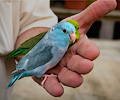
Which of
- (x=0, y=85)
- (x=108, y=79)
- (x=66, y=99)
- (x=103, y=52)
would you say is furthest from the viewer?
(x=103, y=52)

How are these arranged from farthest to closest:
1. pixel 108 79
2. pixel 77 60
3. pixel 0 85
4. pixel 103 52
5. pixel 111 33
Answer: pixel 111 33, pixel 103 52, pixel 108 79, pixel 0 85, pixel 77 60

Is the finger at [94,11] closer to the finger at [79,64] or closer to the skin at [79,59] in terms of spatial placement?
the skin at [79,59]

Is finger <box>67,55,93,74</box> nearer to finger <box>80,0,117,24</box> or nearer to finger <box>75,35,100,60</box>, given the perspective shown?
finger <box>75,35,100,60</box>

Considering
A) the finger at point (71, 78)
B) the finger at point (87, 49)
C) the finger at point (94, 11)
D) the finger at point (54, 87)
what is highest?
the finger at point (94, 11)

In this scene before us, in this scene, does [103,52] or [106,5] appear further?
[103,52]

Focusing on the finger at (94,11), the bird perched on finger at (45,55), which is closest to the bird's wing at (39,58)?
the bird perched on finger at (45,55)

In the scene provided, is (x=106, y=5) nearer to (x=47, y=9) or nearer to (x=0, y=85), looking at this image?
(x=47, y=9)

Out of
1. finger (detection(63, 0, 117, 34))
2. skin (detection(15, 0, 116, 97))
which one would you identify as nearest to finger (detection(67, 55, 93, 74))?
skin (detection(15, 0, 116, 97))

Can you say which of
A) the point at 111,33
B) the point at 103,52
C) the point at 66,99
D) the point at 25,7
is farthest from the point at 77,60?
the point at 111,33
